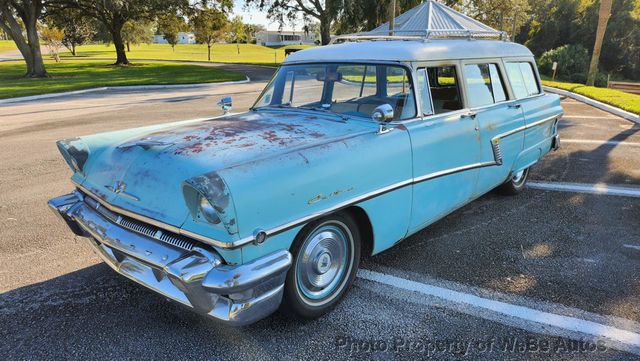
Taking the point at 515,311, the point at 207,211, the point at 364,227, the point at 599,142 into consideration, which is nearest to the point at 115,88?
the point at 599,142

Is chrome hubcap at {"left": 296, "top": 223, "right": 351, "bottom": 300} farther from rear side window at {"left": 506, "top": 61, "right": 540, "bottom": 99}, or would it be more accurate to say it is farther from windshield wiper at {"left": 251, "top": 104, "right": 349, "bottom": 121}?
rear side window at {"left": 506, "top": 61, "right": 540, "bottom": 99}

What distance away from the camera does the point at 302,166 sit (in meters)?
2.52

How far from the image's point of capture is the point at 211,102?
13641 millimetres

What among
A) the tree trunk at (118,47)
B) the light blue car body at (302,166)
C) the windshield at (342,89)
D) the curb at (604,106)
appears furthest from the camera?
the tree trunk at (118,47)

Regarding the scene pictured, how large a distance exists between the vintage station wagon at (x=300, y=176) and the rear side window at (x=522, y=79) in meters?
0.34

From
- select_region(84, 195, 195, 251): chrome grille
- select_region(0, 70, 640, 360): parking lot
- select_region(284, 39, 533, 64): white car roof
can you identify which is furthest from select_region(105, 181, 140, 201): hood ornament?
select_region(284, 39, 533, 64): white car roof

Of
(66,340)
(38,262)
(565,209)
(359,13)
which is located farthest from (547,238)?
(359,13)

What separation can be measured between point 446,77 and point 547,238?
183cm

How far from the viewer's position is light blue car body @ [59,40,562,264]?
2.29 metres

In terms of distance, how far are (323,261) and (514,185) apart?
346cm

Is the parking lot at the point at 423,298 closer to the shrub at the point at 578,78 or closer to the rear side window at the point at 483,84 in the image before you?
the rear side window at the point at 483,84

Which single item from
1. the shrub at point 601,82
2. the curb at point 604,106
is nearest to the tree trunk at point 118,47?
the curb at point 604,106

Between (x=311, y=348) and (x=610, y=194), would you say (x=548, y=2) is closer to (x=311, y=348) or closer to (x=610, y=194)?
(x=610, y=194)

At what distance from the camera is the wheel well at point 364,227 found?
2895 millimetres
